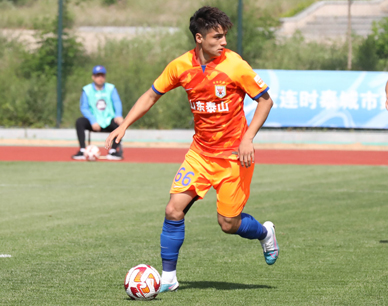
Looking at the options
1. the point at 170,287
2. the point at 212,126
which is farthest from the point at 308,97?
the point at 170,287

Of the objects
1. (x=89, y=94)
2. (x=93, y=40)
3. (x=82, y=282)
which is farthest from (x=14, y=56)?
(x=82, y=282)

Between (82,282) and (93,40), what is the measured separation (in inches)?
814

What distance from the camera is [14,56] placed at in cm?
2392

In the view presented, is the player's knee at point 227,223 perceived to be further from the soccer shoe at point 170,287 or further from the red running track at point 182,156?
the red running track at point 182,156

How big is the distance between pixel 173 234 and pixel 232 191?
0.55m

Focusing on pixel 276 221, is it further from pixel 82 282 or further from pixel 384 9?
pixel 384 9

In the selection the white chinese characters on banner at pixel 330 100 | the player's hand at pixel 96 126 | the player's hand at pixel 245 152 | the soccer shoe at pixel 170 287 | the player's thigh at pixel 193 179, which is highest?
the player's hand at pixel 245 152

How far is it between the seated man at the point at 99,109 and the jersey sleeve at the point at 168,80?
396 inches

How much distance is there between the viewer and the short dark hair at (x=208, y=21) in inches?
209

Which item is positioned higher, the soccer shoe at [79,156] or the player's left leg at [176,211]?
the player's left leg at [176,211]

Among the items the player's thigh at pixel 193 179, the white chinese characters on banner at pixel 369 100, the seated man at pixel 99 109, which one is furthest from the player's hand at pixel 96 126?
the player's thigh at pixel 193 179

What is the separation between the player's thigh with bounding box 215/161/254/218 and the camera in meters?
Result: 5.48

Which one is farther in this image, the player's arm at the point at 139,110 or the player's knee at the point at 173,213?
the player's arm at the point at 139,110

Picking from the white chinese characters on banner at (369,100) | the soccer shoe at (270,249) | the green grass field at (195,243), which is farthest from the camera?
the white chinese characters on banner at (369,100)
